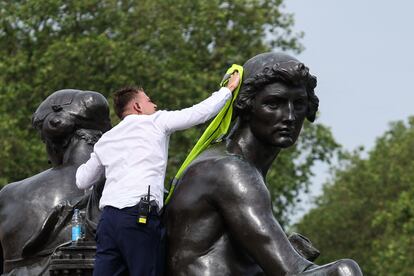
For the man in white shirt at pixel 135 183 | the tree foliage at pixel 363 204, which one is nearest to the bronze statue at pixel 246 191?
the man in white shirt at pixel 135 183

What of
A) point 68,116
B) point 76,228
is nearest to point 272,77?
point 76,228

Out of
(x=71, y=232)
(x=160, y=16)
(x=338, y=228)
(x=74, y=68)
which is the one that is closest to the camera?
(x=71, y=232)

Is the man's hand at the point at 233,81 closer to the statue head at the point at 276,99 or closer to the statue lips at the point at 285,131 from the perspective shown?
the statue head at the point at 276,99

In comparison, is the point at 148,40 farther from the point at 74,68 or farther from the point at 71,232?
the point at 71,232

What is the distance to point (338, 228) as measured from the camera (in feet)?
189

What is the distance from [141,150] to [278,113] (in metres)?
0.79

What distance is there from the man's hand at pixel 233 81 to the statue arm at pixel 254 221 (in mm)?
522

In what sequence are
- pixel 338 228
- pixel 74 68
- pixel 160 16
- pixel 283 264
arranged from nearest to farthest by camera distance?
pixel 283 264 → pixel 74 68 → pixel 160 16 → pixel 338 228

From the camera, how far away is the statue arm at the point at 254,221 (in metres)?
9.16

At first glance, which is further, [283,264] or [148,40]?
[148,40]

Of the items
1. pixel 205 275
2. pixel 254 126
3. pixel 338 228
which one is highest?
pixel 338 228

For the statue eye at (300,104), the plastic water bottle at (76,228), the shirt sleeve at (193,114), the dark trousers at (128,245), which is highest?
the statue eye at (300,104)

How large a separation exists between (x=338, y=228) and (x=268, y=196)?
159 feet

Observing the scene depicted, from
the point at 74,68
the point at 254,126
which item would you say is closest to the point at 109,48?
the point at 74,68
